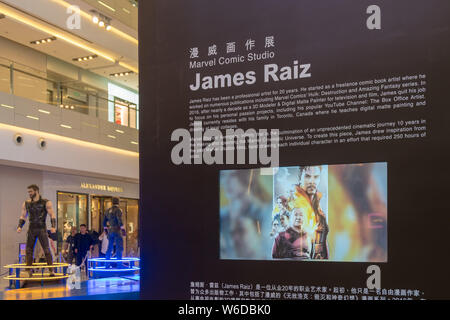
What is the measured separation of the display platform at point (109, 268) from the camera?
1677 centimetres

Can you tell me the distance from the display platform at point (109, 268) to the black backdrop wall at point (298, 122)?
37.0 feet

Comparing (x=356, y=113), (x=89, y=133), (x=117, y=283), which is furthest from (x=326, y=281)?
(x=89, y=133)

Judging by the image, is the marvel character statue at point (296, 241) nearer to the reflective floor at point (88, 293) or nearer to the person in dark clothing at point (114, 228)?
the reflective floor at point (88, 293)

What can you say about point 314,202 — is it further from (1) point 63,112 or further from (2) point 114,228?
(1) point 63,112

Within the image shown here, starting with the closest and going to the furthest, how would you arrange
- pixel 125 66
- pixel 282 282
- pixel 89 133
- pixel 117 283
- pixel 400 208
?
pixel 400 208
pixel 282 282
pixel 117 283
pixel 89 133
pixel 125 66

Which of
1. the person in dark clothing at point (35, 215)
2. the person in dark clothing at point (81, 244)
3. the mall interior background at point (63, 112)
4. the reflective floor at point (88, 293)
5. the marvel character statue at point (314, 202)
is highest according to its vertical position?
the mall interior background at point (63, 112)

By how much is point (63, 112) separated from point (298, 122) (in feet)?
56.8

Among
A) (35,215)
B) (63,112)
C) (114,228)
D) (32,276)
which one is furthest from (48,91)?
(32,276)

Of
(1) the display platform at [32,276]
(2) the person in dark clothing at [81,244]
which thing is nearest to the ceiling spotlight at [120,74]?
(2) the person in dark clothing at [81,244]

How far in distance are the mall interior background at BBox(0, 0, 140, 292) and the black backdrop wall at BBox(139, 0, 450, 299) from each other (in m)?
13.5

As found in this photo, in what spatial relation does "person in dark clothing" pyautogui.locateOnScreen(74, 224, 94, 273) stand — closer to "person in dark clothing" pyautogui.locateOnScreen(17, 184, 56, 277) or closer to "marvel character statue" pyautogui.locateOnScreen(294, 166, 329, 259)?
"person in dark clothing" pyautogui.locateOnScreen(17, 184, 56, 277)

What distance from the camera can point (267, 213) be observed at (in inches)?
210

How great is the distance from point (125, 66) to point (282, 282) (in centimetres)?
2205
